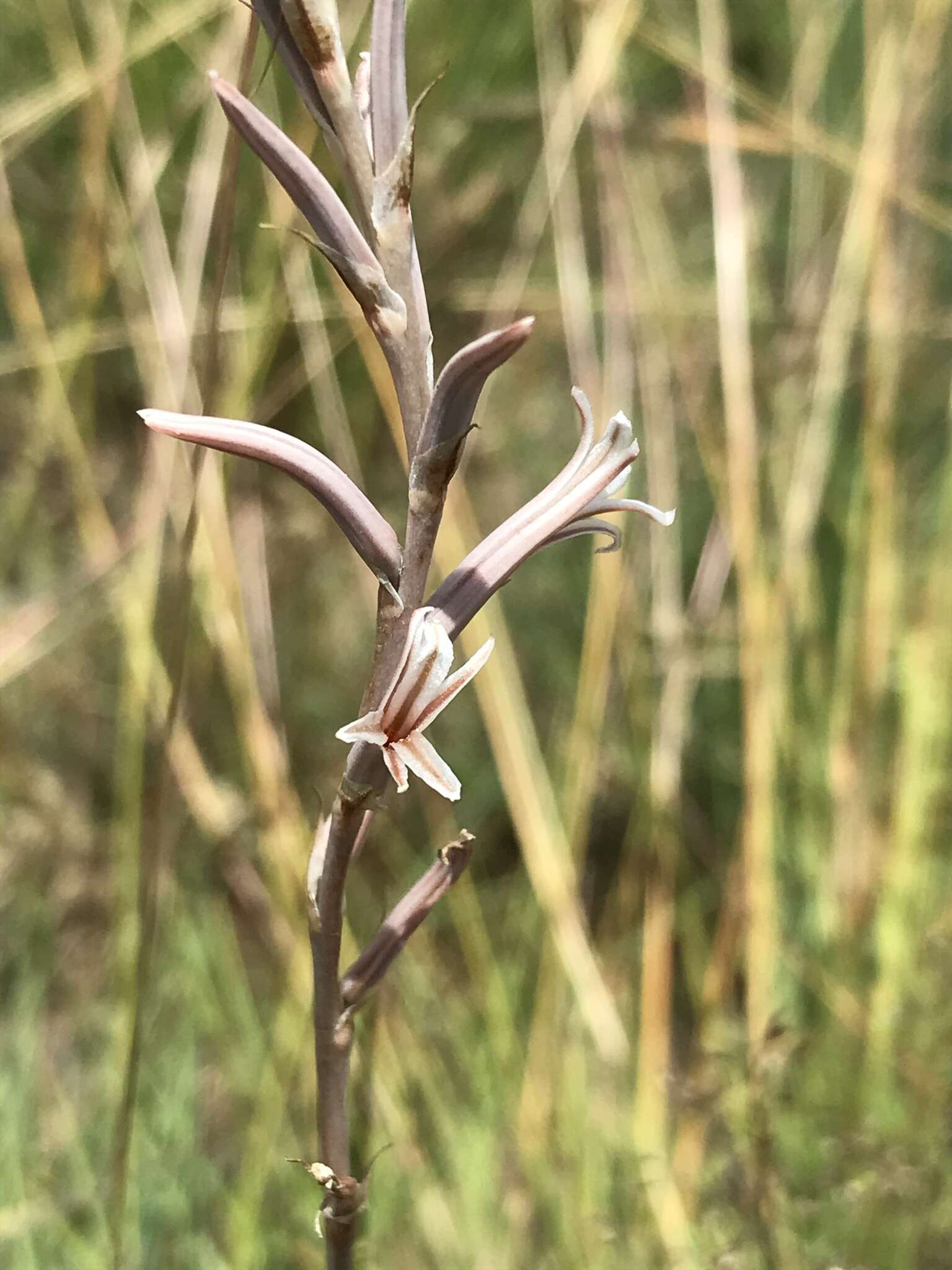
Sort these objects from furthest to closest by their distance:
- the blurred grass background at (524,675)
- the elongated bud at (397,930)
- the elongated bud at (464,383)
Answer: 1. the blurred grass background at (524,675)
2. the elongated bud at (397,930)
3. the elongated bud at (464,383)

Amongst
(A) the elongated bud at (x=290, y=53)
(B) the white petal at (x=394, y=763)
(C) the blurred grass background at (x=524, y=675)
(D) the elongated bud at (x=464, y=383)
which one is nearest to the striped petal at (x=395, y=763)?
(B) the white petal at (x=394, y=763)

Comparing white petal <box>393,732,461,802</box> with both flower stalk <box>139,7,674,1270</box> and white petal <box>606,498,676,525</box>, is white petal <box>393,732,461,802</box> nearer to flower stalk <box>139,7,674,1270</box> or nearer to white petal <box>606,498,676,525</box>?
flower stalk <box>139,7,674,1270</box>

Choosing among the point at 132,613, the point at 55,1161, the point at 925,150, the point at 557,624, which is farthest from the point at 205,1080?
the point at 925,150

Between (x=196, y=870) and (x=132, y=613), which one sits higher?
(x=132, y=613)

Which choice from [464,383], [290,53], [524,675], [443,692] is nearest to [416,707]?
[443,692]

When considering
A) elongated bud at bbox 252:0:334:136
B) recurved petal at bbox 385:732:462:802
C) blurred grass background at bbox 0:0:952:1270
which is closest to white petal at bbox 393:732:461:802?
recurved petal at bbox 385:732:462:802

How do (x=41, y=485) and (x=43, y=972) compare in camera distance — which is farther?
(x=41, y=485)

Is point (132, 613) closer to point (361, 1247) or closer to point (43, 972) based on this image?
point (43, 972)

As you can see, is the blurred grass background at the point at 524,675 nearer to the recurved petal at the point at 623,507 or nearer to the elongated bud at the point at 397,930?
the elongated bud at the point at 397,930
